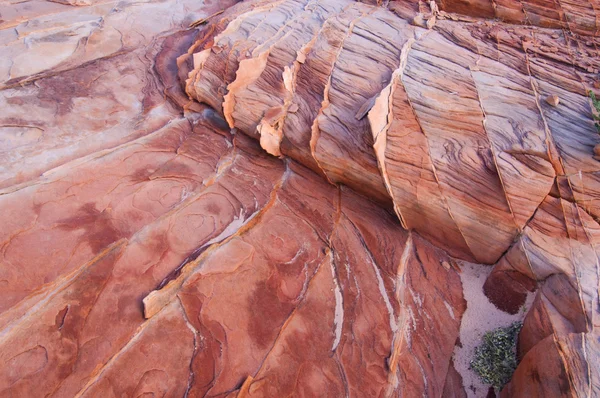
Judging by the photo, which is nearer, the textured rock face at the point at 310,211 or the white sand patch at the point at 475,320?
the textured rock face at the point at 310,211

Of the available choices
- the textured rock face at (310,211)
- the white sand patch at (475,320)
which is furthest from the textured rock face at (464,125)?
the white sand patch at (475,320)

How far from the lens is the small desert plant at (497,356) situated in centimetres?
614

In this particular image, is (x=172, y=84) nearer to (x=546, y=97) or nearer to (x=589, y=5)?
(x=546, y=97)

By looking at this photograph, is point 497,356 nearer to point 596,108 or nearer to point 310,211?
point 310,211

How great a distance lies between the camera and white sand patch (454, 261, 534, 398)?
6.31 meters

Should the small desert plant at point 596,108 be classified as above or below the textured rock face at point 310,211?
above

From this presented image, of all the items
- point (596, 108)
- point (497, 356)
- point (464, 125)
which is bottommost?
point (497, 356)

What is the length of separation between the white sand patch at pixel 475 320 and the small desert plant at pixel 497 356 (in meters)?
0.10

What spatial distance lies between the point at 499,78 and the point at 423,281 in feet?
14.7

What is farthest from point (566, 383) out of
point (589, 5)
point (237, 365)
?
point (589, 5)

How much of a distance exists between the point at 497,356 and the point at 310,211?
4130 mm

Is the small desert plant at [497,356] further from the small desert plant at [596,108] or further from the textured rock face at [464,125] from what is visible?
the small desert plant at [596,108]

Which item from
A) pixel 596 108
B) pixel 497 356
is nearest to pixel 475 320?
pixel 497 356

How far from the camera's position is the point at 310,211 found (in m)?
8.26
